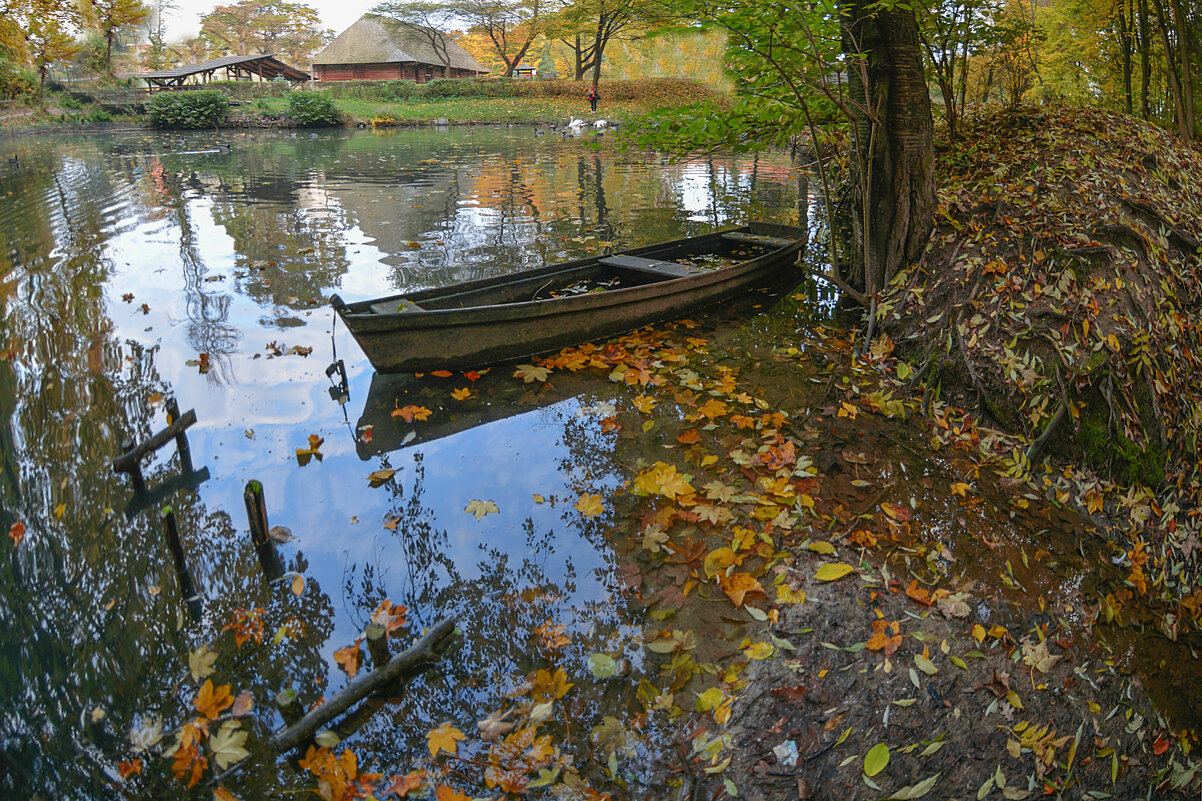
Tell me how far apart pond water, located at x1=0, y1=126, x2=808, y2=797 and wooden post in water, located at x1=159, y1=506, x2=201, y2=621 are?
8 cm

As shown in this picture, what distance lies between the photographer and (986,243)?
6.85 metres

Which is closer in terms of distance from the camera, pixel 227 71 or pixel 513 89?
pixel 513 89

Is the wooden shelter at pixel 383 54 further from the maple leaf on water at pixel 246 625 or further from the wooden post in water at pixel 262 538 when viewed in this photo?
the maple leaf on water at pixel 246 625

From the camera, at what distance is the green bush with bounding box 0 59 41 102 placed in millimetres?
35875

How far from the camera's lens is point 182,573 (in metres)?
3.97

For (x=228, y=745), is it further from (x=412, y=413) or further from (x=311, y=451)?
(x=412, y=413)

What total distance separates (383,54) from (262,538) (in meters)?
56.2

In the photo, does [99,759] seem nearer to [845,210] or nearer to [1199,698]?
[1199,698]

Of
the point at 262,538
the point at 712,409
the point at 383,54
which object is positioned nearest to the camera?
the point at 262,538

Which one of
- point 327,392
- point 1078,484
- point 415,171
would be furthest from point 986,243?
point 415,171

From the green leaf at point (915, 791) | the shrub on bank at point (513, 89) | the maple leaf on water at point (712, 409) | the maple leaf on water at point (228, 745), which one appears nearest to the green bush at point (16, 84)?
the shrub on bank at point (513, 89)

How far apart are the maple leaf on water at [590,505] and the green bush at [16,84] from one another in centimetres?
4681

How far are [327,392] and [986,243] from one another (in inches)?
264

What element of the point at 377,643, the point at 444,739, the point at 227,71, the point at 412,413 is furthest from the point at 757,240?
the point at 227,71
